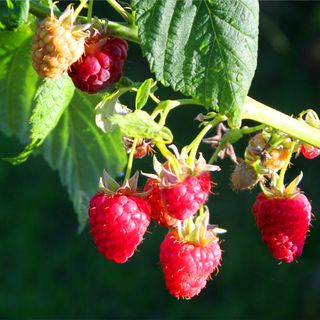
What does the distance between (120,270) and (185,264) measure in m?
2.38

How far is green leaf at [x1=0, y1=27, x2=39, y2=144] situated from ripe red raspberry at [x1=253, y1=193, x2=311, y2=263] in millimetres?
480

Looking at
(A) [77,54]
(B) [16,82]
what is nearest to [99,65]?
(A) [77,54]

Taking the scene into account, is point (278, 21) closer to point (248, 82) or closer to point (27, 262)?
point (27, 262)

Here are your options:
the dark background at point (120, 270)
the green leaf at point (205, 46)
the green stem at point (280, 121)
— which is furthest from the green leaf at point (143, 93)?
the dark background at point (120, 270)

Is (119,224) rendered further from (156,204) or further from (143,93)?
(143,93)

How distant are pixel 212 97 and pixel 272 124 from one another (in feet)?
0.37

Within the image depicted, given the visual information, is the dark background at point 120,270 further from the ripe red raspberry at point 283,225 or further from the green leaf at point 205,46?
the green leaf at point 205,46

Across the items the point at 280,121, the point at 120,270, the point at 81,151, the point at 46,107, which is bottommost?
the point at 120,270

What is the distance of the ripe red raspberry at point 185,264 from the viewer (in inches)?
47.0

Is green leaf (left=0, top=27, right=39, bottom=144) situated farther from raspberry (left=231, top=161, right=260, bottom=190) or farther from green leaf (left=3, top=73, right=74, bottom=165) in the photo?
raspberry (left=231, top=161, right=260, bottom=190)

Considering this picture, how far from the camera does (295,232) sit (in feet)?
4.15

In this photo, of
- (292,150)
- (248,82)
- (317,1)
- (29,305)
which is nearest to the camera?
(248,82)

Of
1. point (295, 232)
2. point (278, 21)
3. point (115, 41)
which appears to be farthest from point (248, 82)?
point (278, 21)

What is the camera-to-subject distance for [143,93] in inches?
42.3
